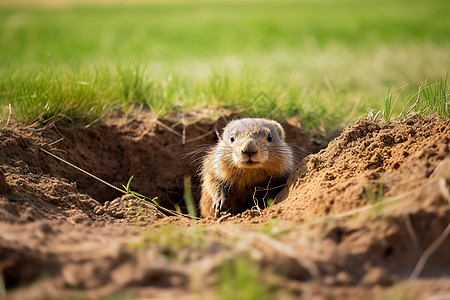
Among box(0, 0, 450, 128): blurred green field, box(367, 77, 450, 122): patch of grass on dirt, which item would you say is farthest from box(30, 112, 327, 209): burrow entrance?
box(367, 77, 450, 122): patch of grass on dirt

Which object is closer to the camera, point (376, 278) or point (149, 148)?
point (376, 278)

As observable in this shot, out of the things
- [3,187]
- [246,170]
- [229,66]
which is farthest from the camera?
[229,66]

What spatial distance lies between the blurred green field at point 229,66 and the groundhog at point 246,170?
895mm

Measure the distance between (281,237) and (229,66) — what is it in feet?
21.2

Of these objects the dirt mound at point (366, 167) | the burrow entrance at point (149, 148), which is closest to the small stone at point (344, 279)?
the dirt mound at point (366, 167)

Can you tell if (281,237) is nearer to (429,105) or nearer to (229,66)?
(429,105)

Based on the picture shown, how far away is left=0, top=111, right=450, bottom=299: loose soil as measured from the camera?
6.88 ft

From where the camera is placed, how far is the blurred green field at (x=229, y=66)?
16.5 ft

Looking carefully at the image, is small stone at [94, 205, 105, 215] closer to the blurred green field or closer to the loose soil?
the loose soil

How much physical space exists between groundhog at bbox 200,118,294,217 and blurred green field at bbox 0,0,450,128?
0.89m

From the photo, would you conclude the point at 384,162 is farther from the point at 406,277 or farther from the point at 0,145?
the point at 0,145

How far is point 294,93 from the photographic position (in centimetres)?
595

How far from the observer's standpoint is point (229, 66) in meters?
8.60

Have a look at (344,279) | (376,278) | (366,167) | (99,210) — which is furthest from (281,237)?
(99,210)
